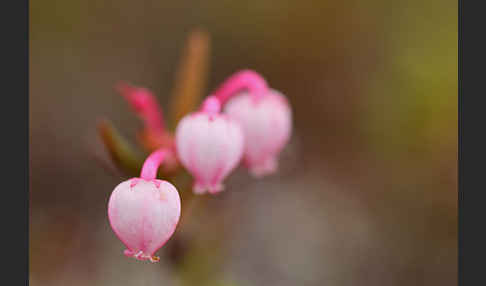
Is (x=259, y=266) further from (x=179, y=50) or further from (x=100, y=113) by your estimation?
(x=179, y=50)

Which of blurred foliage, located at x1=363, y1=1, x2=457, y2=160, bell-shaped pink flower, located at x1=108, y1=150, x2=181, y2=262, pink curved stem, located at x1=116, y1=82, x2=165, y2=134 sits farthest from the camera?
blurred foliage, located at x1=363, y1=1, x2=457, y2=160

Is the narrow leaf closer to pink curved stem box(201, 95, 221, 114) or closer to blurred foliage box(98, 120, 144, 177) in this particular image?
blurred foliage box(98, 120, 144, 177)

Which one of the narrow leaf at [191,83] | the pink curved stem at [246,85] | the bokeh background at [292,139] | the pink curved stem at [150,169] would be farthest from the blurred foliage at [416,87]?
the pink curved stem at [150,169]

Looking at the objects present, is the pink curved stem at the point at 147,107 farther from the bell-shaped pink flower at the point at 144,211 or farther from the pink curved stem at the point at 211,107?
the bell-shaped pink flower at the point at 144,211

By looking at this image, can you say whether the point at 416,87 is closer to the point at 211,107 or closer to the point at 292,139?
the point at 292,139

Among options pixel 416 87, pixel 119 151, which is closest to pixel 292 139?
pixel 416 87

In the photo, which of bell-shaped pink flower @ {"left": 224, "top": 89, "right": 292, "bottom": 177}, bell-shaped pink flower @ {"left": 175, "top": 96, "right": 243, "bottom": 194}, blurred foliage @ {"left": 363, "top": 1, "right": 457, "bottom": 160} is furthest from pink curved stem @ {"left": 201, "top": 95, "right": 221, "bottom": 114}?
blurred foliage @ {"left": 363, "top": 1, "right": 457, "bottom": 160}

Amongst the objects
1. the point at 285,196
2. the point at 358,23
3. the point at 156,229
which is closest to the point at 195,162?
the point at 156,229
